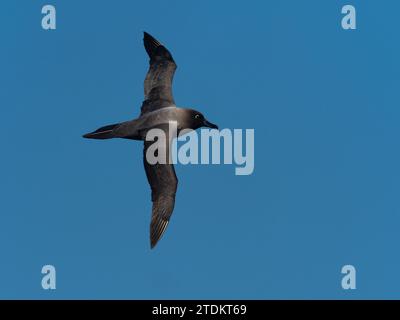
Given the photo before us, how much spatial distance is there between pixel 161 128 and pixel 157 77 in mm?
1967

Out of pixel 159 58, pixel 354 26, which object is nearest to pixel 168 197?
pixel 159 58

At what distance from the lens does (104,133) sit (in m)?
22.7

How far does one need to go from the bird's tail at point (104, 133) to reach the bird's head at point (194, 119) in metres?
1.76

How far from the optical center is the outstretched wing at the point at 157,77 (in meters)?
23.6

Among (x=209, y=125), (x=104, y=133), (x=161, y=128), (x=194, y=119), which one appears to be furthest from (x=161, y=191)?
(x=209, y=125)

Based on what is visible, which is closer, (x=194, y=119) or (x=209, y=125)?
(x=194, y=119)

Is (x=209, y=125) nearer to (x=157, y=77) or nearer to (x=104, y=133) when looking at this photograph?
(x=157, y=77)

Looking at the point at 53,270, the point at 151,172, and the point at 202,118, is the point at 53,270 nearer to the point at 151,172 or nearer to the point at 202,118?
the point at 151,172

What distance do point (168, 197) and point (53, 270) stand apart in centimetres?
319

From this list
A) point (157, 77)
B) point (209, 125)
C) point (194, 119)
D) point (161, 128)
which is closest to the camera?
point (161, 128)

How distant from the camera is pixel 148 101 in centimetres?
2367

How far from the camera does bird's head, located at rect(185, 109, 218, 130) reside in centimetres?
2327
